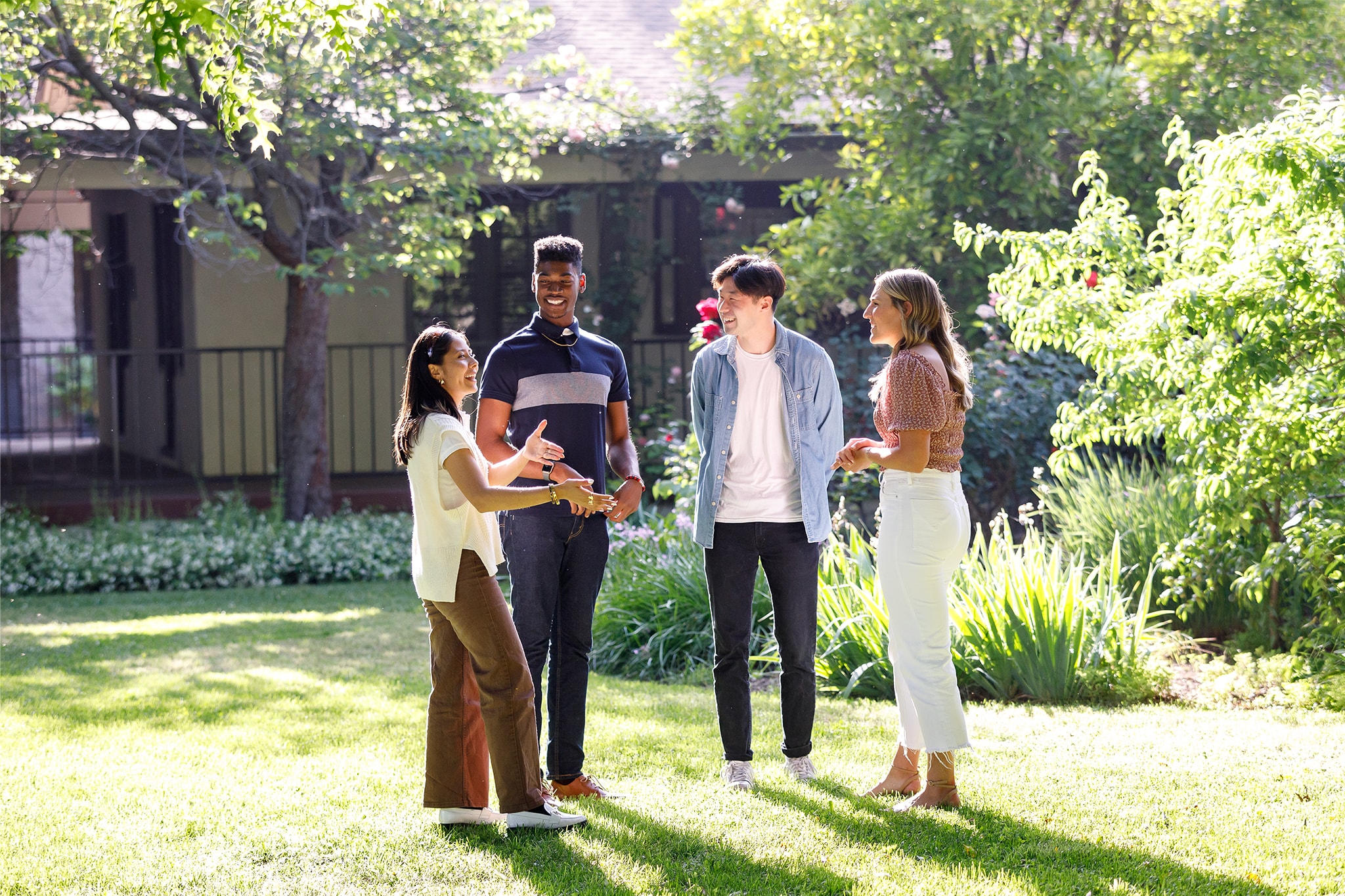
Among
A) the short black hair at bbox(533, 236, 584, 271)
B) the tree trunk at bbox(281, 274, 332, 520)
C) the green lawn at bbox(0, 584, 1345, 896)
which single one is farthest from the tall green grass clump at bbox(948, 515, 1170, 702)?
the tree trunk at bbox(281, 274, 332, 520)

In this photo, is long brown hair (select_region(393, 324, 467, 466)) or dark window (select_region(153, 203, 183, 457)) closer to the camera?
long brown hair (select_region(393, 324, 467, 466))

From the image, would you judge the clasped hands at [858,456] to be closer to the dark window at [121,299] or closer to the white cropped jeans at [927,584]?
the white cropped jeans at [927,584]

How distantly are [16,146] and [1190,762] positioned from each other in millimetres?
9365

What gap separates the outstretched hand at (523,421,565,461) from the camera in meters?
3.68

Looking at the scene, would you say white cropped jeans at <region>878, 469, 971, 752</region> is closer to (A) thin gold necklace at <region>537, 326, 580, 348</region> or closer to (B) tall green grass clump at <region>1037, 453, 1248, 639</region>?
(A) thin gold necklace at <region>537, 326, 580, 348</region>

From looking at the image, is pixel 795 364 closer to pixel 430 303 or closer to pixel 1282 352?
pixel 1282 352

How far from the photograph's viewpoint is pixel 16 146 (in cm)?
980

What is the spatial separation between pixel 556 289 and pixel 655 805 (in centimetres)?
170

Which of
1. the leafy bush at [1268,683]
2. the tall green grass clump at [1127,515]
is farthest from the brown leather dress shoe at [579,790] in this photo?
the tall green grass clump at [1127,515]

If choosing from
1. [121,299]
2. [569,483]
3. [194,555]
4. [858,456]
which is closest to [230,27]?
[569,483]

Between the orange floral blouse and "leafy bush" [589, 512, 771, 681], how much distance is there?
2707mm

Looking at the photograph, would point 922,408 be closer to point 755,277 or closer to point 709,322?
point 755,277

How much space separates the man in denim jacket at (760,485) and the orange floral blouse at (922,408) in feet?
1.32

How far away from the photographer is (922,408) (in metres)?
3.81
